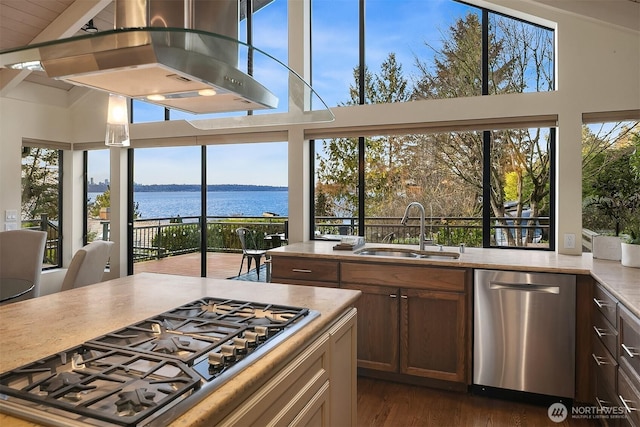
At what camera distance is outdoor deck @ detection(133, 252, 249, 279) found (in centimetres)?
479

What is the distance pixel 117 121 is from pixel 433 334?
2.43m

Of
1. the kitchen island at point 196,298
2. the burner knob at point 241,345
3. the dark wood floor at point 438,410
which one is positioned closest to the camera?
the kitchen island at point 196,298

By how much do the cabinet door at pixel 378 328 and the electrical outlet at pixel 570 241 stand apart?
4.55 feet

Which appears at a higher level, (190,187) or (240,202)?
(190,187)

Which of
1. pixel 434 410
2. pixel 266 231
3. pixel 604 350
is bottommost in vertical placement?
pixel 434 410

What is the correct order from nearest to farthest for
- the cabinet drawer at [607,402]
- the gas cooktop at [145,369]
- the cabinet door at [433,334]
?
Result: the gas cooktop at [145,369] → the cabinet drawer at [607,402] → the cabinet door at [433,334]

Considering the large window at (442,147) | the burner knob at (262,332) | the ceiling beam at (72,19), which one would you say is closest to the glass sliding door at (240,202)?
the large window at (442,147)

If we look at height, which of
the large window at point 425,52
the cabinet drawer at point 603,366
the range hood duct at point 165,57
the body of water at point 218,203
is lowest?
the cabinet drawer at point 603,366

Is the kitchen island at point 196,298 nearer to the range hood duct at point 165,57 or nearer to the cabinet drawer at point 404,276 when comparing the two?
the range hood duct at point 165,57

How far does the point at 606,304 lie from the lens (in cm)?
221

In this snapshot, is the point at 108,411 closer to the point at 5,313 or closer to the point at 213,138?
the point at 5,313

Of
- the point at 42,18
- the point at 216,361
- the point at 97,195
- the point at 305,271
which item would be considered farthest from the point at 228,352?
the point at 97,195

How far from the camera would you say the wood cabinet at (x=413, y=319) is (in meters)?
2.81

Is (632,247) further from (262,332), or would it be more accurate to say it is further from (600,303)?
(262,332)
